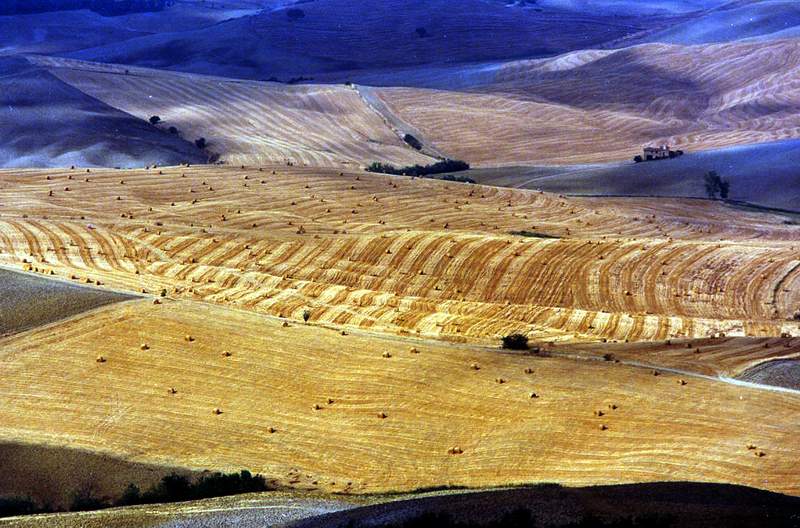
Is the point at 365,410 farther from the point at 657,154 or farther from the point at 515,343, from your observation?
the point at 657,154

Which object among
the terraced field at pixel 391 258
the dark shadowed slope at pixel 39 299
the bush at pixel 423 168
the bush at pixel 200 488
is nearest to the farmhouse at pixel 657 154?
the bush at pixel 423 168

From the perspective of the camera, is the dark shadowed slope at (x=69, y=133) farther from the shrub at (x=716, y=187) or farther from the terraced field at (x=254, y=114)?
the shrub at (x=716, y=187)

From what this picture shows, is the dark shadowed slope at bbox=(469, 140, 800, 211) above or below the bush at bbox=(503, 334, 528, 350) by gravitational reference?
above

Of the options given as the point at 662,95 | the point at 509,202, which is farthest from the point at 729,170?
the point at 662,95

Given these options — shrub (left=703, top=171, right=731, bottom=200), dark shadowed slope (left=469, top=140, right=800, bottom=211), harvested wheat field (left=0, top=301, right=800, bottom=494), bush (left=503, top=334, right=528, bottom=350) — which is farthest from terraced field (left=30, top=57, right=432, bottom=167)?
bush (left=503, top=334, right=528, bottom=350)

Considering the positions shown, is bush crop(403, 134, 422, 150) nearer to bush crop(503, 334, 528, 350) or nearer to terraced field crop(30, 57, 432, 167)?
terraced field crop(30, 57, 432, 167)

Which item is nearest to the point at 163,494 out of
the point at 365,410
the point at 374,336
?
the point at 365,410
